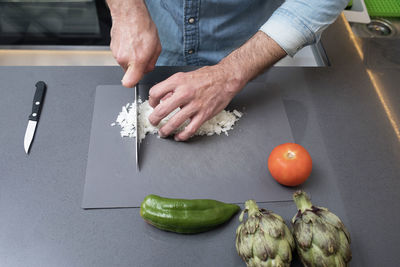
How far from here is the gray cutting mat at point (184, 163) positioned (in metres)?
0.95

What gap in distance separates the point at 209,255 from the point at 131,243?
0.19 m

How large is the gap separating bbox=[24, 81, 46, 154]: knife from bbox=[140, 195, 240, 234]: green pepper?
39 cm

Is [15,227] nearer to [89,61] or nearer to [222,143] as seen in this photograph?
[222,143]

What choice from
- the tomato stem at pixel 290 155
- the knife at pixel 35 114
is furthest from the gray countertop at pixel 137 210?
the tomato stem at pixel 290 155

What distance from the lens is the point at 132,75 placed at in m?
1.02

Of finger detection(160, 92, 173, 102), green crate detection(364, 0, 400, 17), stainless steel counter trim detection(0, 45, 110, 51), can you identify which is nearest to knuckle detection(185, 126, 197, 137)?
finger detection(160, 92, 173, 102)

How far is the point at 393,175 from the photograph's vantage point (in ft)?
3.39

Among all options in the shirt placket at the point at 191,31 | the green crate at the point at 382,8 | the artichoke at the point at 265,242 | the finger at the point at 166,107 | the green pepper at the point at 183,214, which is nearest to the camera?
the artichoke at the point at 265,242

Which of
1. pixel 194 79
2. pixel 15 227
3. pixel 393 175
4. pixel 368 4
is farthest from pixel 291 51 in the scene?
pixel 15 227

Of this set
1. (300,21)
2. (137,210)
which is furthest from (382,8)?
(137,210)

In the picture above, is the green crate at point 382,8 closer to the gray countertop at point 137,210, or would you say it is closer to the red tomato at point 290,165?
the gray countertop at point 137,210

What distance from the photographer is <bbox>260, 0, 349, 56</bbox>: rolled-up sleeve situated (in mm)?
1030

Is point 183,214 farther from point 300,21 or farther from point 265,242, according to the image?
point 300,21

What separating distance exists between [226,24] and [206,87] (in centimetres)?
34
